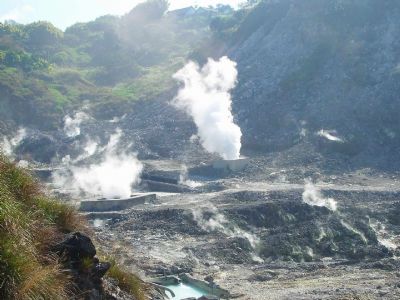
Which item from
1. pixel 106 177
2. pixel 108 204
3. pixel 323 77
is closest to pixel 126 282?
pixel 108 204

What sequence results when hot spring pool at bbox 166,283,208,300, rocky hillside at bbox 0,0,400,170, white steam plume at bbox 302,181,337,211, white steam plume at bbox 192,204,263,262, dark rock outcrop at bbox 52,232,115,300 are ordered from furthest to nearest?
1. rocky hillside at bbox 0,0,400,170
2. white steam plume at bbox 302,181,337,211
3. white steam plume at bbox 192,204,263,262
4. hot spring pool at bbox 166,283,208,300
5. dark rock outcrop at bbox 52,232,115,300

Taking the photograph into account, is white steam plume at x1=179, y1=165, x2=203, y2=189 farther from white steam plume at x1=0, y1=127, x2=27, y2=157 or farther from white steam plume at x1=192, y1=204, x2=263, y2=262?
white steam plume at x1=0, y1=127, x2=27, y2=157

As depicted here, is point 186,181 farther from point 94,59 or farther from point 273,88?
point 94,59

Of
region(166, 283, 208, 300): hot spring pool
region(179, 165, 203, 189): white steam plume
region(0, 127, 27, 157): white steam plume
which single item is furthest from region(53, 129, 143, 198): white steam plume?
region(166, 283, 208, 300): hot spring pool

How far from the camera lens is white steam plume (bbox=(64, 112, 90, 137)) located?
5023cm

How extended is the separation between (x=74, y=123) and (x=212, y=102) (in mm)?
14854

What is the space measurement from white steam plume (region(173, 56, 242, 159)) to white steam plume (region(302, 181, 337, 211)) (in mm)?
11294

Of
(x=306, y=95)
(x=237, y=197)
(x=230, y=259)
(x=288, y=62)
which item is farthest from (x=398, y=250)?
(x=288, y=62)

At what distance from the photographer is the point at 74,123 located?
2069 inches

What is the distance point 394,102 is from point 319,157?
1012 centimetres

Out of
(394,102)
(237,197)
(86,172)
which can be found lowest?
(237,197)

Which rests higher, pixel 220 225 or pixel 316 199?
pixel 316 199

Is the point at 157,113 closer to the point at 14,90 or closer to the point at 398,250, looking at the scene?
the point at 14,90

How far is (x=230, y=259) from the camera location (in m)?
21.3
